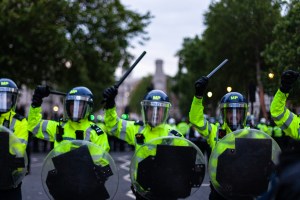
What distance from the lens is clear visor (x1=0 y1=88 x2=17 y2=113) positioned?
221 inches

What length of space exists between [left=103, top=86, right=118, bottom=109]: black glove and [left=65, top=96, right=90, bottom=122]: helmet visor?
0.23 meters

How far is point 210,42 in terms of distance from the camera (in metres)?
28.9

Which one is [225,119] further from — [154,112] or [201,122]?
[154,112]

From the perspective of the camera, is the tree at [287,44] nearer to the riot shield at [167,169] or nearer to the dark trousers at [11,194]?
the riot shield at [167,169]

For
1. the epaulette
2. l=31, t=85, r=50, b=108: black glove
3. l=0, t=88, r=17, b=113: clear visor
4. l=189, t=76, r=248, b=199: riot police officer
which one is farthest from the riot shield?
l=0, t=88, r=17, b=113: clear visor

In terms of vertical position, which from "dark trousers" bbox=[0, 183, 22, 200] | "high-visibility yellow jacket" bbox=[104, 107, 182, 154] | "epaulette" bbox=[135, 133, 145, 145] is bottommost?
"dark trousers" bbox=[0, 183, 22, 200]

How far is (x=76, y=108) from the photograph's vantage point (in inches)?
221

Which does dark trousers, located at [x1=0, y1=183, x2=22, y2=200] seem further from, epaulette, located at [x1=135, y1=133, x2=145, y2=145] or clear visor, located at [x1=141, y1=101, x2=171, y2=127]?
clear visor, located at [x1=141, y1=101, x2=171, y2=127]

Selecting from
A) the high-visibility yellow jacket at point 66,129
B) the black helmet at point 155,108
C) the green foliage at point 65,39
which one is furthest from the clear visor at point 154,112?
the green foliage at point 65,39

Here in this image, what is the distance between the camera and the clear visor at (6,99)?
5.61 metres

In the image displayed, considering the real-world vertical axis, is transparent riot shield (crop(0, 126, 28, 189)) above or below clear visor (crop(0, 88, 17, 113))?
below

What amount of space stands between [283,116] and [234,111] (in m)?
0.54

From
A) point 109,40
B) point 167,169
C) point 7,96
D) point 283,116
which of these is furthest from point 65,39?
point 167,169

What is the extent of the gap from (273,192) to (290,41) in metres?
16.6
